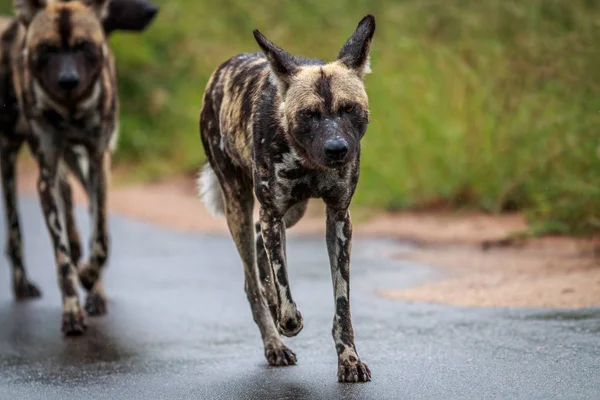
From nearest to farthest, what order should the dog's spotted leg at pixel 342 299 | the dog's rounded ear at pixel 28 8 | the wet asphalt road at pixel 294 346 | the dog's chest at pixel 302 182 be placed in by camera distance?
the wet asphalt road at pixel 294 346, the dog's spotted leg at pixel 342 299, the dog's chest at pixel 302 182, the dog's rounded ear at pixel 28 8

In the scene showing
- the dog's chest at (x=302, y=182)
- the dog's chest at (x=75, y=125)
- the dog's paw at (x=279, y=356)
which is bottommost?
the dog's paw at (x=279, y=356)

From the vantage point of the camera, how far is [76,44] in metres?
7.29

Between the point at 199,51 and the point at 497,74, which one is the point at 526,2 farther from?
the point at 199,51

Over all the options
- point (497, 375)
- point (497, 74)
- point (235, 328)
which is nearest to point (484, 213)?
point (497, 74)

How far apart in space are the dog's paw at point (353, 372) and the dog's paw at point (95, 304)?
2.72m

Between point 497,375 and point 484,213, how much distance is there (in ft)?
17.1

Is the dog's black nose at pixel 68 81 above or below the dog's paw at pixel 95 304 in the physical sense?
above

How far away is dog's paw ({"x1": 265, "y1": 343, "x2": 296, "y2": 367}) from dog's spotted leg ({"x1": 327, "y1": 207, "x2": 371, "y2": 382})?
16.4 inches

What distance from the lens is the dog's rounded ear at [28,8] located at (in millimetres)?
7464

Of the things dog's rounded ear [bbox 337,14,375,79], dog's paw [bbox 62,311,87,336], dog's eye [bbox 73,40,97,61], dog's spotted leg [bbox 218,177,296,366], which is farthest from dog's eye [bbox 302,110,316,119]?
dog's eye [bbox 73,40,97,61]

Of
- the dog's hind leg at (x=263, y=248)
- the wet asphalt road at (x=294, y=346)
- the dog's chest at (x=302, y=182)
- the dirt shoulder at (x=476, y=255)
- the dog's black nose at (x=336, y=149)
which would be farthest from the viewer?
the dirt shoulder at (x=476, y=255)

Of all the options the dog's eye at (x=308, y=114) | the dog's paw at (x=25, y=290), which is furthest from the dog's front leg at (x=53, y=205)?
the dog's eye at (x=308, y=114)

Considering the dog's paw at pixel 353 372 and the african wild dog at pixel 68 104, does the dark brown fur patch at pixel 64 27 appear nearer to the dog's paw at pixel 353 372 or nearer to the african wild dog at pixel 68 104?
the african wild dog at pixel 68 104

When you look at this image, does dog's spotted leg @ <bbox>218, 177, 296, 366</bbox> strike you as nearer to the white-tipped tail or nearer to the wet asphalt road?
the wet asphalt road
